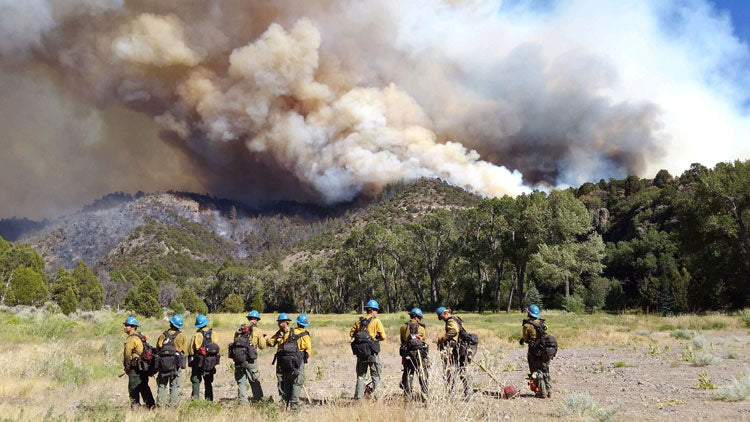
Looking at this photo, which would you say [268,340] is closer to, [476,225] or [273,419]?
[273,419]

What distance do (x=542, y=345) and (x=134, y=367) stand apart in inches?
322

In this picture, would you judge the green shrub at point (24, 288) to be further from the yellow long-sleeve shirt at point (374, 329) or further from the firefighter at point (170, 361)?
the yellow long-sleeve shirt at point (374, 329)

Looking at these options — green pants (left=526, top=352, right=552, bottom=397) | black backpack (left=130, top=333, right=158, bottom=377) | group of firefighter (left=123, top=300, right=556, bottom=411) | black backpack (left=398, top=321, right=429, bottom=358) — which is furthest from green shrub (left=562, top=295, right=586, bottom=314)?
black backpack (left=130, top=333, right=158, bottom=377)

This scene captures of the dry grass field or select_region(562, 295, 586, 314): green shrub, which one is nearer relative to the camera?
the dry grass field

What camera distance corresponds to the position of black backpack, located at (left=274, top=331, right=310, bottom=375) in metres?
8.29

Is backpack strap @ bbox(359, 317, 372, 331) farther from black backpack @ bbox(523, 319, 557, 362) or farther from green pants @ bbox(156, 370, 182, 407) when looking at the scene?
green pants @ bbox(156, 370, 182, 407)

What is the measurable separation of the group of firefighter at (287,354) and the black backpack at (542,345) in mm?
21

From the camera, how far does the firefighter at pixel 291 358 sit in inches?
327

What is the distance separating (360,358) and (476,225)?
48.2m

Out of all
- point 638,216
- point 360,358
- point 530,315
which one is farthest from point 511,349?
point 638,216

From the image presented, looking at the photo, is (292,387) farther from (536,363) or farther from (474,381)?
(536,363)

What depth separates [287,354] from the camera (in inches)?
328

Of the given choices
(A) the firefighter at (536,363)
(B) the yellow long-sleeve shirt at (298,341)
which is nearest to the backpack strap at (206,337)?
(B) the yellow long-sleeve shirt at (298,341)

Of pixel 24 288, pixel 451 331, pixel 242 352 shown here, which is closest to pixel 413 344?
pixel 451 331
